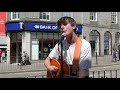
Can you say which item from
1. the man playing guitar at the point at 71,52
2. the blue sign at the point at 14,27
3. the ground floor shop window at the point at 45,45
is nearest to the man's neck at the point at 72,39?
the man playing guitar at the point at 71,52

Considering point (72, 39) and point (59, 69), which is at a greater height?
point (72, 39)

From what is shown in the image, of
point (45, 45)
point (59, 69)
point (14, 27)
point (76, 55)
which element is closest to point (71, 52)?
point (76, 55)

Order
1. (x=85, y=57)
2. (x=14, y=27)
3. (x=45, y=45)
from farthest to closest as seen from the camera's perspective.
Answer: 1. (x=14, y=27)
2. (x=45, y=45)
3. (x=85, y=57)

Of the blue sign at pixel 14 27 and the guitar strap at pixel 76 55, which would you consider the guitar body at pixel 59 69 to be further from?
the blue sign at pixel 14 27

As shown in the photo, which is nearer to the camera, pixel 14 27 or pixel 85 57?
pixel 85 57

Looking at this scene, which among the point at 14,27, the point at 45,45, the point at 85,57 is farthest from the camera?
the point at 14,27

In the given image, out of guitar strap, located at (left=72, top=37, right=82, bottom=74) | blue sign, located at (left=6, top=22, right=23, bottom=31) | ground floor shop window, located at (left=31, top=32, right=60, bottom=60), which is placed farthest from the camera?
blue sign, located at (left=6, top=22, right=23, bottom=31)

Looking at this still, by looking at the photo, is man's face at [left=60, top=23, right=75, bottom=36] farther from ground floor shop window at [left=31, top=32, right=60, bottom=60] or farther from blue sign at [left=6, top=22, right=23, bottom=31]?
blue sign at [left=6, top=22, right=23, bottom=31]

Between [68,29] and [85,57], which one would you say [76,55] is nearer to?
[85,57]

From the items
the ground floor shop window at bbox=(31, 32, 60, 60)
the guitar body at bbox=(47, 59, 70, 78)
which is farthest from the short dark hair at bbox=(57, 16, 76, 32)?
the ground floor shop window at bbox=(31, 32, 60, 60)

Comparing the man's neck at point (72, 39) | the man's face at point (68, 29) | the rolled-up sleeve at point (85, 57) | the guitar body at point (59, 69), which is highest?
the man's face at point (68, 29)
